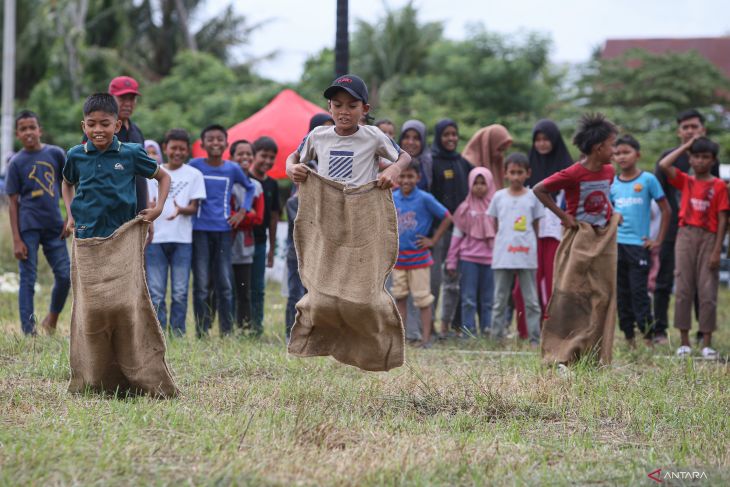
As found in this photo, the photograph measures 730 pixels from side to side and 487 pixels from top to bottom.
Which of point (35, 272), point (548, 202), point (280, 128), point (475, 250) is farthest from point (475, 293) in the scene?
point (280, 128)

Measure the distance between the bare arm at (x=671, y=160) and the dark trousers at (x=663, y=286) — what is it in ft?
3.52

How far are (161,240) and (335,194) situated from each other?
321 centimetres

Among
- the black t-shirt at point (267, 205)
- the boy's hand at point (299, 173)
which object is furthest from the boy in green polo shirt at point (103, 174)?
the black t-shirt at point (267, 205)

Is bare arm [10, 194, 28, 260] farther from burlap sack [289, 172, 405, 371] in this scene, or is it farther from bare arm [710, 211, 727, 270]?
bare arm [710, 211, 727, 270]

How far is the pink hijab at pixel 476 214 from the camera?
10.2 m

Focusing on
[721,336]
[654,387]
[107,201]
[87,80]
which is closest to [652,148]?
[721,336]

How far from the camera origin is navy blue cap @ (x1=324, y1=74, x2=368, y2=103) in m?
6.15

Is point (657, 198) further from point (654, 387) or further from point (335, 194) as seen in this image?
point (335, 194)

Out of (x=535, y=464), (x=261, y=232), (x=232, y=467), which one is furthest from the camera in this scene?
(x=261, y=232)

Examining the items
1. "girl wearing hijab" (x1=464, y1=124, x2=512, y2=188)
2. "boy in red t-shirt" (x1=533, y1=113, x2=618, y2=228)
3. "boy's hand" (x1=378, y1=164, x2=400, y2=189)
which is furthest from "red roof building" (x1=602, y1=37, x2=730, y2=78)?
"boy's hand" (x1=378, y1=164, x2=400, y2=189)

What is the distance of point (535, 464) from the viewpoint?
4797 millimetres

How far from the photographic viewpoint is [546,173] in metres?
10.2

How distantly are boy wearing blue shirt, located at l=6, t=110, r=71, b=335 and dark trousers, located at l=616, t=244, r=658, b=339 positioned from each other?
5025mm

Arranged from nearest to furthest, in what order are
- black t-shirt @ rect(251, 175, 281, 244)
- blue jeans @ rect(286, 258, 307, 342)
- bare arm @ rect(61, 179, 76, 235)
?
1. bare arm @ rect(61, 179, 76, 235)
2. blue jeans @ rect(286, 258, 307, 342)
3. black t-shirt @ rect(251, 175, 281, 244)
